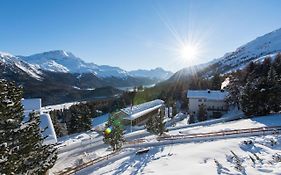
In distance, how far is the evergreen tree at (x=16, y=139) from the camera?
17.4 m

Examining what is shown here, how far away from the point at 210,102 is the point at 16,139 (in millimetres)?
63516

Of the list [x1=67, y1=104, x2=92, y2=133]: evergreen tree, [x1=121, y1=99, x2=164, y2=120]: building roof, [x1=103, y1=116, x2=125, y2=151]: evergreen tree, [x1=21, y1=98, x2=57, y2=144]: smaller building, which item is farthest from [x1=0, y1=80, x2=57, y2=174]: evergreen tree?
[x1=67, y1=104, x2=92, y2=133]: evergreen tree

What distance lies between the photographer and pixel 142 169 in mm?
25984

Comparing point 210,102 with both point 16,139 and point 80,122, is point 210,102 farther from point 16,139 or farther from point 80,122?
point 16,139

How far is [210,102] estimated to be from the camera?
76.6m

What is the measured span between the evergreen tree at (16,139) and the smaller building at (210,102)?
5630 cm

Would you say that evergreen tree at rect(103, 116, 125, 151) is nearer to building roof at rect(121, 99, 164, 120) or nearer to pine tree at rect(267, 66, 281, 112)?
building roof at rect(121, 99, 164, 120)

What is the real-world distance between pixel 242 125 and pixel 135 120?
33.8m

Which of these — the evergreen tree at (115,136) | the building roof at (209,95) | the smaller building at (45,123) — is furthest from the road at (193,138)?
the building roof at (209,95)

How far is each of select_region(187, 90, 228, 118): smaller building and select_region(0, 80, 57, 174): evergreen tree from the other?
5630 centimetres

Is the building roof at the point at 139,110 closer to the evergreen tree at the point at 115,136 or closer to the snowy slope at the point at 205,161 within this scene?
the evergreen tree at the point at 115,136

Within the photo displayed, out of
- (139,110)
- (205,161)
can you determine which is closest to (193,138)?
(205,161)

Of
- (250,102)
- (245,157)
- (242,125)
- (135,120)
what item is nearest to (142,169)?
(245,157)

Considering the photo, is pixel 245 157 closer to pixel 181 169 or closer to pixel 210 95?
pixel 181 169
